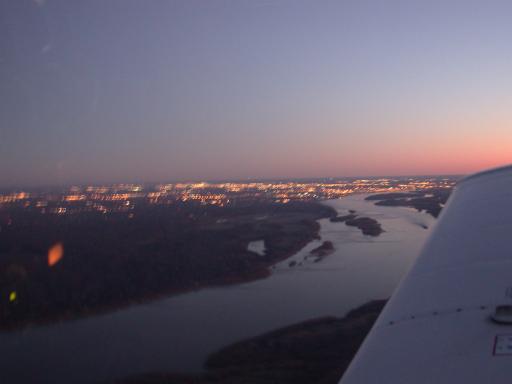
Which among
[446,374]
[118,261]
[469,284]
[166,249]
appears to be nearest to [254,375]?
[469,284]

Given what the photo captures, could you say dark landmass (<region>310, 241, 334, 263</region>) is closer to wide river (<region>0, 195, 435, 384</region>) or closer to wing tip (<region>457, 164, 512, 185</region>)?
wide river (<region>0, 195, 435, 384</region>)

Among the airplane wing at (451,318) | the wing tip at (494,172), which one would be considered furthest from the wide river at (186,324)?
the airplane wing at (451,318)

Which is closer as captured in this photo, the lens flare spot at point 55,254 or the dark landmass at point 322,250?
the lens flare spot at point 55,254

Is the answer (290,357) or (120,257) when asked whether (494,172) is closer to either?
(290,357)

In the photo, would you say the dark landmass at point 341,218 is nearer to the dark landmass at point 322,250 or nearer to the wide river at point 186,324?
the dark landmass at point 322,250

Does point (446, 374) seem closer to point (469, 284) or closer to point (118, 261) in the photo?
point (469, 284)

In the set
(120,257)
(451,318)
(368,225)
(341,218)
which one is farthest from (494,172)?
(341,218)
